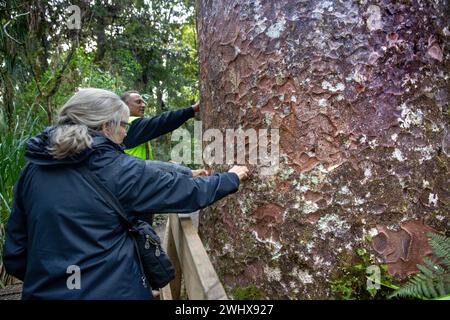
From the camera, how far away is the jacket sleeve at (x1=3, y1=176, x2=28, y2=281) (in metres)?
1.82

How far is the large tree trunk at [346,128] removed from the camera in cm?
165

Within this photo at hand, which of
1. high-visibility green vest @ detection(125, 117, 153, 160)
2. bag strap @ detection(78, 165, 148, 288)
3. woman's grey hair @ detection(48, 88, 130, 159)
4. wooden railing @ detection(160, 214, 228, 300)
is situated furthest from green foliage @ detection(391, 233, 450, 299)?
high-visibility green vest @ detection(125, 117, 153, 160)

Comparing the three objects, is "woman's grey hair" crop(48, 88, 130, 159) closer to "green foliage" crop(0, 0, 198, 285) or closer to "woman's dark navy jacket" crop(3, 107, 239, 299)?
"woman's dark navy jacket" crop(3, 107, 239, 299)

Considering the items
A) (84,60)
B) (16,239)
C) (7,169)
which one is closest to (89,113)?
(16,239)

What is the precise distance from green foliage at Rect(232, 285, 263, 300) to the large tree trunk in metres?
0.02

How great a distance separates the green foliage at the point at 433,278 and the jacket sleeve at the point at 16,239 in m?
1.67

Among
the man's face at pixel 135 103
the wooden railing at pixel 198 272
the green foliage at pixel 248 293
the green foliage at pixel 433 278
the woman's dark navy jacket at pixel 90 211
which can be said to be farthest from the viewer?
the man's face at pixel 135 103

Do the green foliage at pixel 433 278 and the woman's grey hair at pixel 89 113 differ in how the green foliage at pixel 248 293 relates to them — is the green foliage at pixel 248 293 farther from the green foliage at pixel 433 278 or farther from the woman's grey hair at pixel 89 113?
the woman's grey hair at pixel 89 113

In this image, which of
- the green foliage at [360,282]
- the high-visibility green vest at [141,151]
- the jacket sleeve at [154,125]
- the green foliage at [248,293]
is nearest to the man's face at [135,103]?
the high-visibility green vest at [141,151]

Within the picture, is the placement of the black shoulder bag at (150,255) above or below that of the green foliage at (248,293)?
above

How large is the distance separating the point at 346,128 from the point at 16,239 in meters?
1.63

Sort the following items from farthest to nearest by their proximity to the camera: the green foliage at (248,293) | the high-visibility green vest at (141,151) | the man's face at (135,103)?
the man's face at (135,103) → the high-visibility green vest at (141,151) → the green foliage at (248,293)

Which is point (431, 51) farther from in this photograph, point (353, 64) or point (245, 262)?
point (245, 262)

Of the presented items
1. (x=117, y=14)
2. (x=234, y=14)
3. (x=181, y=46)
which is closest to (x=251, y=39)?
(x=234, y=14)
